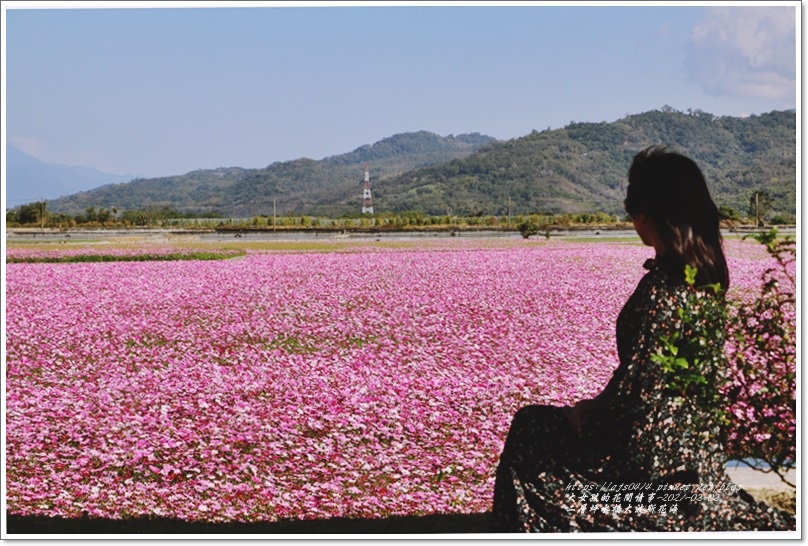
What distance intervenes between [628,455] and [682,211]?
1.10m

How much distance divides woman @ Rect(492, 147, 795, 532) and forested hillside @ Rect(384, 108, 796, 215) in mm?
324

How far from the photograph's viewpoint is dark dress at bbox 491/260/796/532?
3.97 metres

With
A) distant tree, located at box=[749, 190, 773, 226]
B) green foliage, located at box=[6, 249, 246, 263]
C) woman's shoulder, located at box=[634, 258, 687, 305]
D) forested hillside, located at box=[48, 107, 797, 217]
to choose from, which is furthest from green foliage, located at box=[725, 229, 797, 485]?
green foliage, located at box=[6, 249, 246, 263]

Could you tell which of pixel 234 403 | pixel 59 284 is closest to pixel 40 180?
pixel 234 403

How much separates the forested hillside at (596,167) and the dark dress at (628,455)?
841mm

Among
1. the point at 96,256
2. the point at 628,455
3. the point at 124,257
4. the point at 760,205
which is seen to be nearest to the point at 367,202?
the point at 124,257

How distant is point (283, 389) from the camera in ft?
26.2

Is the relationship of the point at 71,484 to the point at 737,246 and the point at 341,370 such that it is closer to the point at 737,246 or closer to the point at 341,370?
the point at 341,370

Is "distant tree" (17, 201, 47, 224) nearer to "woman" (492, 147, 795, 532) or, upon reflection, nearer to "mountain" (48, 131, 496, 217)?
"mountain" (48, 131, 496, 217)

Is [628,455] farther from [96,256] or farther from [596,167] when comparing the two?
[596,167]

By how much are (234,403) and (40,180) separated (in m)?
2.44

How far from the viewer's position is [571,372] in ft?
27.8

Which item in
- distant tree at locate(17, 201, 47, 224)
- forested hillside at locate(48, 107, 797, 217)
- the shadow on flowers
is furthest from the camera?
distant tree at locate(17, 201, 47, 224)
